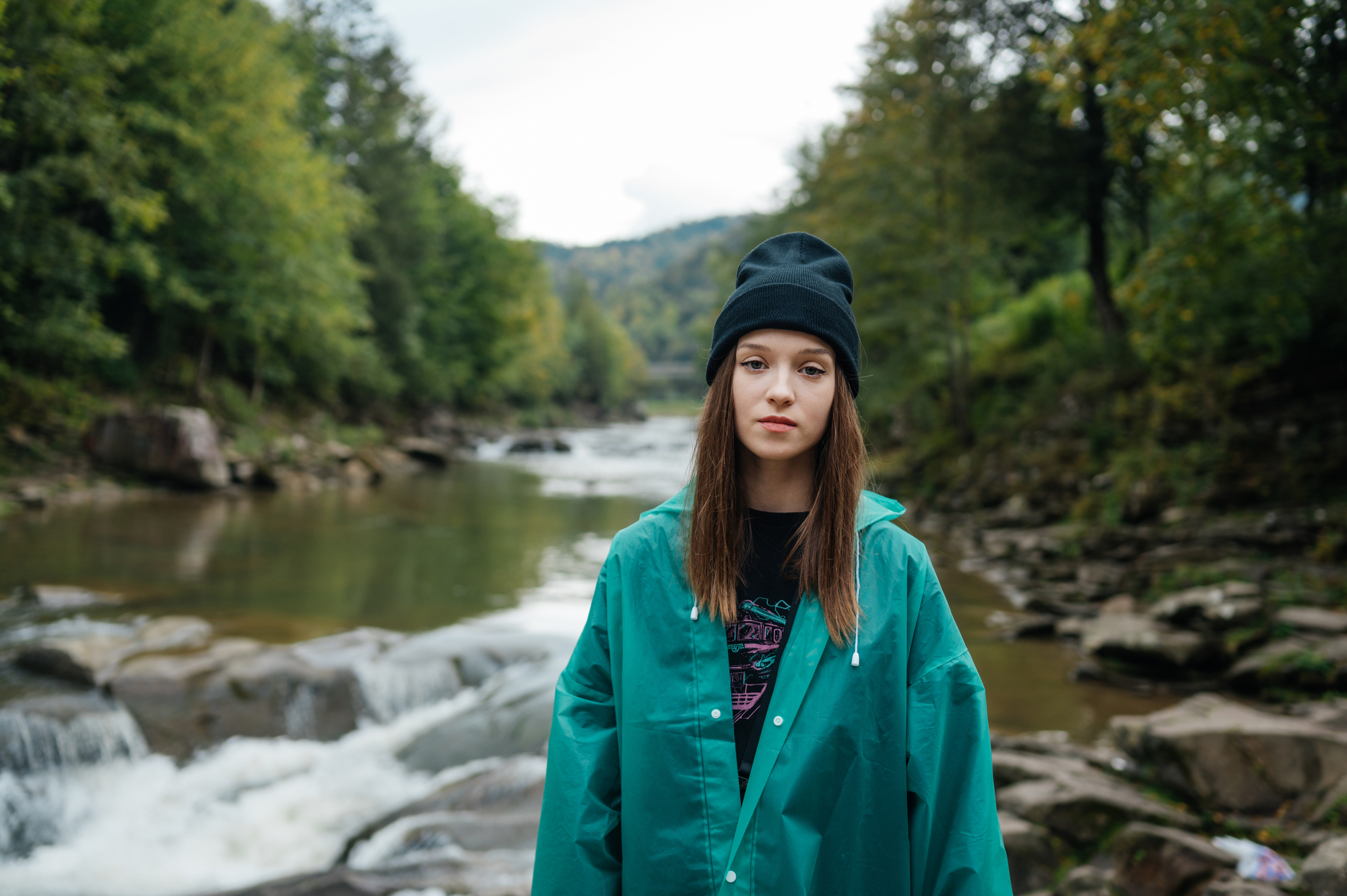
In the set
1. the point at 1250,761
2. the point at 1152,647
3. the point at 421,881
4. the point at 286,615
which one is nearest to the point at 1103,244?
the point at 1152,647

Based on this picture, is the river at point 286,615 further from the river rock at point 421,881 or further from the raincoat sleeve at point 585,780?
the raincoat sleeve at point 585,780

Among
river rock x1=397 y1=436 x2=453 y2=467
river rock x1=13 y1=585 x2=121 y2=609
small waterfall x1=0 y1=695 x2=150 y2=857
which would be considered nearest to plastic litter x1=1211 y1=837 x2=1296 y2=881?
small waterfall x1=0 y1=695 x2=150 y2=857

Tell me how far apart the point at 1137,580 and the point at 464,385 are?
1480 inches

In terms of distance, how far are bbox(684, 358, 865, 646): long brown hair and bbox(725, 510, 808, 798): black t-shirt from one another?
0.04 meters

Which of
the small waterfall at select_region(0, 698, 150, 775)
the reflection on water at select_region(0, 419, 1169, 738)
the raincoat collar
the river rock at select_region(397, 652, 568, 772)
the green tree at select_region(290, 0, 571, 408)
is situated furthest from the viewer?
the green tree at select_region(290, 0, 571, 408)

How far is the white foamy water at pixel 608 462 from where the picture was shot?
79.8 ft

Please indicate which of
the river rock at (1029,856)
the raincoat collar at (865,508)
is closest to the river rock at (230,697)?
the river rock at (1029,856)

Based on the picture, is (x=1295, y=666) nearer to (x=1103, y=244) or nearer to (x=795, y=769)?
(x=795, y=769)

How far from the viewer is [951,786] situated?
1700mm

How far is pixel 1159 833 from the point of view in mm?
3662

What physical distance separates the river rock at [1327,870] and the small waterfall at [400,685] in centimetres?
651

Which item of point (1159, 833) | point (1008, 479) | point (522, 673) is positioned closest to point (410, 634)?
point (522, 673)

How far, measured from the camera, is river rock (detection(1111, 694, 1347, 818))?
4.18 meters

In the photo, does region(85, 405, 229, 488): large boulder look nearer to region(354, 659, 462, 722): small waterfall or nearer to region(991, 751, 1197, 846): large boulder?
region(354, 659, 462, 722): small waterfall
